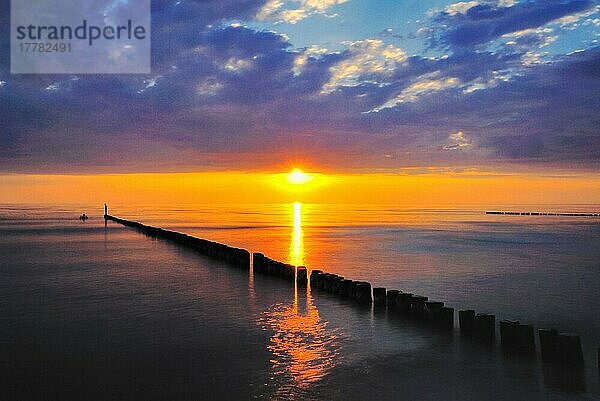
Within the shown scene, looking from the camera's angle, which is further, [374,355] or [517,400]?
[374,355]

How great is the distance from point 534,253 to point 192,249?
20979 mm

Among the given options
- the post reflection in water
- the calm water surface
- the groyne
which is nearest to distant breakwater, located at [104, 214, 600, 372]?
the calm water surface

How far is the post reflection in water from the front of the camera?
9.48 m

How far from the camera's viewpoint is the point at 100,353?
11.2 m

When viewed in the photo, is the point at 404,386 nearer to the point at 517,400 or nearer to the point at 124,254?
the point at 517,400

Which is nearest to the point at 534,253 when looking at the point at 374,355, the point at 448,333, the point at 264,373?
the point at 448,333

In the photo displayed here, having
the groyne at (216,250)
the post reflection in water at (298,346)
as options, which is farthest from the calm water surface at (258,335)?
the groyne at (216,250)

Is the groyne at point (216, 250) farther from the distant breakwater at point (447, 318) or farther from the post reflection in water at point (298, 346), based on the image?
the post reflection in water at point (298, 346)

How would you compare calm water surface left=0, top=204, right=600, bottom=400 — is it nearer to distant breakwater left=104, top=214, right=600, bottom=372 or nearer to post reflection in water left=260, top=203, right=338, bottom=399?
post reflection in water left=260, top=203, right=338, bottom=399

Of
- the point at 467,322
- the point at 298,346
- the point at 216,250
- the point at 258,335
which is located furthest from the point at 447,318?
the point at 216,250

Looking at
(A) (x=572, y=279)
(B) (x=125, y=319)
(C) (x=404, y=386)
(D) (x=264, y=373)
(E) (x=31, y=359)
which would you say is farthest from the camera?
(A) (x=572, y=279)

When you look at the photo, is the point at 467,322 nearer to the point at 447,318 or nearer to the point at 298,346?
the point at 447,318

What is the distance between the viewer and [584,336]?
43.1 ft

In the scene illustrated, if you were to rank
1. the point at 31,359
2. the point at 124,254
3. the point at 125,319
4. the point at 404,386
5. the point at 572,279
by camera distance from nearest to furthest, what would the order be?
1. the point at 404,386
2. the point at 31,359
3. the point at 125,319
4. the point at 572,279
5. the point at 124,254
